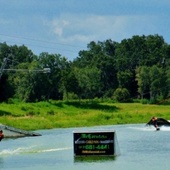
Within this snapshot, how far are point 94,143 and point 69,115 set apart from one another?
250 feet

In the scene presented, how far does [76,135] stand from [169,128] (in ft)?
149

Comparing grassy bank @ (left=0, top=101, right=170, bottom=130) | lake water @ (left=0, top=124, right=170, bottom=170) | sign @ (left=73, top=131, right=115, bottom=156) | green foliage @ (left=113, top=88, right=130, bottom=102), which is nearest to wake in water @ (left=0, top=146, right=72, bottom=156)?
lake water @ (left=0, top=124, right=170, bottom=170)

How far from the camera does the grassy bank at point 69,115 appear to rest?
105m

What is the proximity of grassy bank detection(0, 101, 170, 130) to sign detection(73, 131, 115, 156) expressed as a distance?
51.4m

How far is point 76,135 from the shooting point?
4581 centimetres

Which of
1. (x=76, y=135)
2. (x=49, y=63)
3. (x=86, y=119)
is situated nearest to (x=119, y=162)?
(x=76, y=135)

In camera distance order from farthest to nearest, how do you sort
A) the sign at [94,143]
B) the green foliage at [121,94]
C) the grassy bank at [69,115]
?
the green foliage at [121,94] < the grassy bank at [69,115] < the sign at [94,143]

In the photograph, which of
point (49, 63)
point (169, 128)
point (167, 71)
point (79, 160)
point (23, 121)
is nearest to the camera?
point (79, 160)

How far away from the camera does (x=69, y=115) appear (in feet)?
399

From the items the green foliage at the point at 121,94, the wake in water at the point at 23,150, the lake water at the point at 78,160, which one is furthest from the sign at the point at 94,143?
the green foliage at the point at 121,94

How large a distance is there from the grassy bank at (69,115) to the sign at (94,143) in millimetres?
51381

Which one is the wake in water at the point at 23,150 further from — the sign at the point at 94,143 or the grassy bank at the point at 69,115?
the grassy bank at the point at 69,115

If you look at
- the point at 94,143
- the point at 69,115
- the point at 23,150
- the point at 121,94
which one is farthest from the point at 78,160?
the point at 121,94

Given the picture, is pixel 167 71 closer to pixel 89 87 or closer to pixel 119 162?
pixel 89 87
